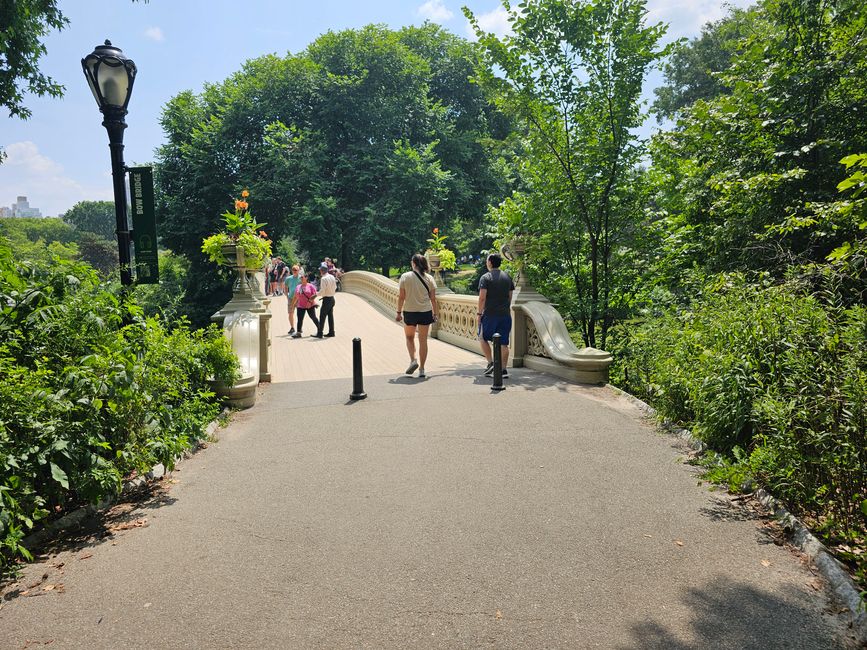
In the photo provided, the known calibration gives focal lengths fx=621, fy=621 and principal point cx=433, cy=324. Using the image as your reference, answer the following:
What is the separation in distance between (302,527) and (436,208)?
33.0m

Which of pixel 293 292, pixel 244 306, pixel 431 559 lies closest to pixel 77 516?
pixel 431 559

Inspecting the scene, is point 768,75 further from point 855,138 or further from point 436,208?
point 436,208

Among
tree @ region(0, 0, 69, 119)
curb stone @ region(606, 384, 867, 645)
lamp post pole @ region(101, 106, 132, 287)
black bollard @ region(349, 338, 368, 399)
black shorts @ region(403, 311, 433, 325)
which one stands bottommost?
curb stone @ region(606, 384, 867, 645)

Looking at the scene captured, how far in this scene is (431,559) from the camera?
385cm

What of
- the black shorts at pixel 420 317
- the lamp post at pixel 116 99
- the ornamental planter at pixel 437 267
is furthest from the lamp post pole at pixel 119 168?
the ornamental planter at pixel 437 267

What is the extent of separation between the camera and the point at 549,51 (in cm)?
1094

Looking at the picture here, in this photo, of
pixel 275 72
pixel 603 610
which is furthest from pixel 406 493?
pixel 275 72

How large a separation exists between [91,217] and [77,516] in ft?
465

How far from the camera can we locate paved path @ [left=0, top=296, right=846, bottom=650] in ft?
10.1

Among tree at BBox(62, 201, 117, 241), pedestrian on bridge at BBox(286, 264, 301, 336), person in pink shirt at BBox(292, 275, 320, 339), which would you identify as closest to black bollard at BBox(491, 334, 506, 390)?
person in pink shirt at BBox(292, 275, 320, 339)

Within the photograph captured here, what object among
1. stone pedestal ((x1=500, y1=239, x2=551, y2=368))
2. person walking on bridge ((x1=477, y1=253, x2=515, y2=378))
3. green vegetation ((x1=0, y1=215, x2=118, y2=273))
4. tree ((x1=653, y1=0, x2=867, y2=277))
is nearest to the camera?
tree ((x1=653, y1=0, x2=867, y2=277))

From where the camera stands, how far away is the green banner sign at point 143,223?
723cm

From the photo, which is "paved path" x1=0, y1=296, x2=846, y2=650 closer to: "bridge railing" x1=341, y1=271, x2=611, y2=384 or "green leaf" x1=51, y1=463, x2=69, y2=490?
"green leaf" x1=51, y1=463, x2=69, y2=490

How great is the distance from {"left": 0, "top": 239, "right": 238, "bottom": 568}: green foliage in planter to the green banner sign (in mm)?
1044
